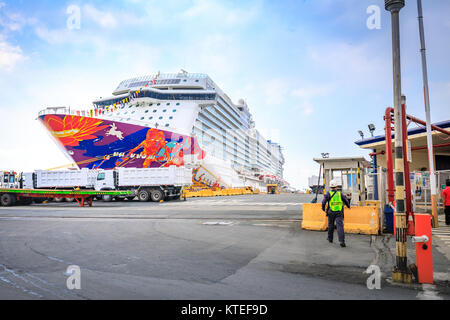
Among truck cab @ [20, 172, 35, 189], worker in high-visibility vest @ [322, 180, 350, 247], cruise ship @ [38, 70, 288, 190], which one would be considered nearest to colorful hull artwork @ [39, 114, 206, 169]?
cruise ship @ [38, 70, 288, 190]

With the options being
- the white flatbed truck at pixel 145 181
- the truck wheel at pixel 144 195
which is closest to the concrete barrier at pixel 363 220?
the white flatbed truck at pixel 145 181

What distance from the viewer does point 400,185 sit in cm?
480

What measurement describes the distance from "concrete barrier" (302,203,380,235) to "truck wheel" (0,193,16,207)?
22182 mm

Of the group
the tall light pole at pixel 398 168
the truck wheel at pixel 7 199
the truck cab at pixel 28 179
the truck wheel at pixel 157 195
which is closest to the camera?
the tall light pole at pixel 398 168

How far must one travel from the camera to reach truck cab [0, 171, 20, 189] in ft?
84.7

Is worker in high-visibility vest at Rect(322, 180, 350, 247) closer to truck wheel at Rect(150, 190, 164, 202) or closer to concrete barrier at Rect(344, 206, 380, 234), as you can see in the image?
concrete barrier at Rect(344, 206, 380, 234)

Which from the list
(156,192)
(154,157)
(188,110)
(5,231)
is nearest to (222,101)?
(188,110)

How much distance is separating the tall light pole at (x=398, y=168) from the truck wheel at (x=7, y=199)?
2560 cm

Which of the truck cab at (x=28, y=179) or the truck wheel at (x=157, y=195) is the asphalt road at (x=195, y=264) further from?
the truck cab at (x=28, y=179)

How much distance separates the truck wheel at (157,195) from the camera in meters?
25.1

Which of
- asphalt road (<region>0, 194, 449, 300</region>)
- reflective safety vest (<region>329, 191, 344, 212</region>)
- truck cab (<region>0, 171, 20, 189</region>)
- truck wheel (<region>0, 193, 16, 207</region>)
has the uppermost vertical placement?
truck cab (<region>0, 171, 20, 189</region>)

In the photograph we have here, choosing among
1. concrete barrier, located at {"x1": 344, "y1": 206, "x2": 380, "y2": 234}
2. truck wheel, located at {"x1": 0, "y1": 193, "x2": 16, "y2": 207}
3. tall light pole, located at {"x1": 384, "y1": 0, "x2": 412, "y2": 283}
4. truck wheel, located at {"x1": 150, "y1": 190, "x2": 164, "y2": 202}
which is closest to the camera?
tall light pole, located at {"x1": 384, "y1": 0, "x2": 412, "y2": 283}
